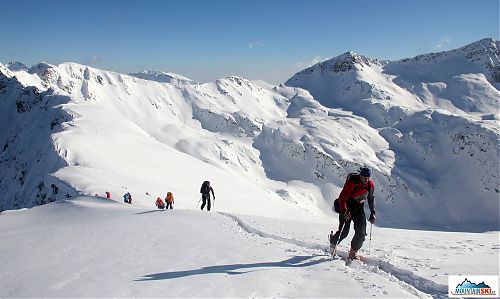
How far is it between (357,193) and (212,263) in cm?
425

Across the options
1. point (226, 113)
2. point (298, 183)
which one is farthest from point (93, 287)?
point (226, 113)

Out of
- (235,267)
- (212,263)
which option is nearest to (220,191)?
(212,263)

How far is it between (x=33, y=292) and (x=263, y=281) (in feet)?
16.0

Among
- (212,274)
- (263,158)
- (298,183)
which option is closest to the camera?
(212,274)

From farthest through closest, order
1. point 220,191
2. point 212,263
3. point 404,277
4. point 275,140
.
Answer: point 275,140 < point 220,191 < point 212,263 < point 404,277

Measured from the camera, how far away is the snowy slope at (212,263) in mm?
8125

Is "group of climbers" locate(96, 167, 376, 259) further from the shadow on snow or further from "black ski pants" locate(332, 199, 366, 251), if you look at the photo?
the shadow on snow

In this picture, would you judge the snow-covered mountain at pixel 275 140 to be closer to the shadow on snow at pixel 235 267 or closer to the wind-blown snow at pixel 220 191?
the wind-blown snow at pixel 220 191

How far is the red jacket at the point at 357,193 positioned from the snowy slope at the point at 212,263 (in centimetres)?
152

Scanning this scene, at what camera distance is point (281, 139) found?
545 ft

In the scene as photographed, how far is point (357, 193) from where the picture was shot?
10516 mm

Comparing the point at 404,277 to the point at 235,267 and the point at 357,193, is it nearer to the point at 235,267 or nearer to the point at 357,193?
the point at 357,193

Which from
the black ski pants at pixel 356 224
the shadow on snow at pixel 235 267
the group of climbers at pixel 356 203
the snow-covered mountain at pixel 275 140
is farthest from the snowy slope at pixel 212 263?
the snow-covered mountain at pixel 275 140

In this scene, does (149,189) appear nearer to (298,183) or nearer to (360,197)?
(360,197)
